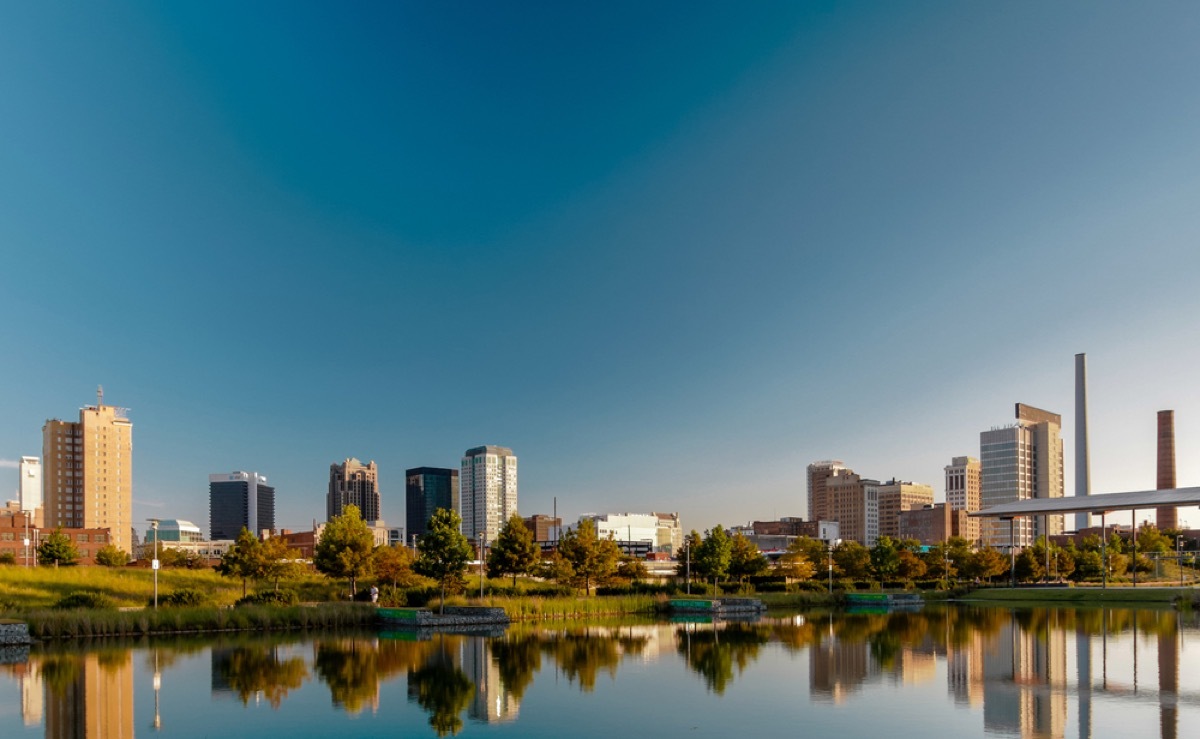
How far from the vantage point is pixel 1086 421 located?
176125 mm

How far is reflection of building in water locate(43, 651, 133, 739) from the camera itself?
22.0 m

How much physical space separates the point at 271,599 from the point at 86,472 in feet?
488

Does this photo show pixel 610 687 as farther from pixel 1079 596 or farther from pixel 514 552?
pixel 1079 596

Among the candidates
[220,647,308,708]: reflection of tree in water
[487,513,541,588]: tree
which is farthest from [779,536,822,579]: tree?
[220,647,308,708]: reflection of tree in water

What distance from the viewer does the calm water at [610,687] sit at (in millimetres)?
22703

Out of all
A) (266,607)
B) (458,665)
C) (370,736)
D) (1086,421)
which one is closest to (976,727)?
(370,736)

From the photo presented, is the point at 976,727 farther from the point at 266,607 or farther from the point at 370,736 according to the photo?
the point at 266,607

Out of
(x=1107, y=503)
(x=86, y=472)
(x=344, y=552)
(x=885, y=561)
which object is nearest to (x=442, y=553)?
(x=344, y=552)

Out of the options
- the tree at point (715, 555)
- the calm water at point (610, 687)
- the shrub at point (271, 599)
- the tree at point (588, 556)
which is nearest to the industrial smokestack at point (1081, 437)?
the tree at point (715, 555)

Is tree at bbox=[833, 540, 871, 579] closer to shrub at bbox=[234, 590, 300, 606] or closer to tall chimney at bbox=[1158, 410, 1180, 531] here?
shrub at bbox=[234, 590, 300, 606]

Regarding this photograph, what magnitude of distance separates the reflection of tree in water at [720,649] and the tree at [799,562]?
116ft

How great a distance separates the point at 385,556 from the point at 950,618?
37122mm

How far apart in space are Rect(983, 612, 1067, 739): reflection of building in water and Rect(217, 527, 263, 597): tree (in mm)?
40650

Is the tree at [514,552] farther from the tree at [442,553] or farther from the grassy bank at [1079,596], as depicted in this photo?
the grassy bank at [1079,596]
